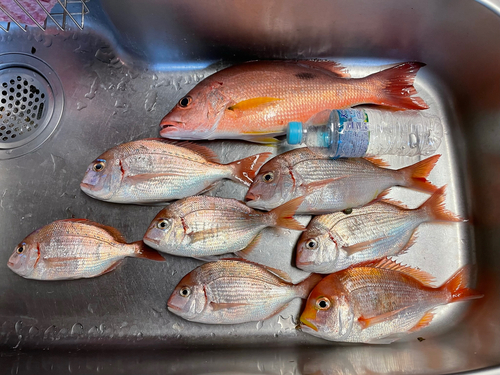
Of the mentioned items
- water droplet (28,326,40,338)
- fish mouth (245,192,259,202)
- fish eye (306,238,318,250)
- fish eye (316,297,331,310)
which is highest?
fish mouth (245,192,259,202)

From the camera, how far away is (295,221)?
1369mm

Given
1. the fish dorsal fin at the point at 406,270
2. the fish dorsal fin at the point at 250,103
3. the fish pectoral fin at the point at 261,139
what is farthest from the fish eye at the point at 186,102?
the fish dorsal fin at the point at 406,270

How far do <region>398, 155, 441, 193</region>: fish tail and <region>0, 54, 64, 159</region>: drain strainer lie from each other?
1618 millimetres

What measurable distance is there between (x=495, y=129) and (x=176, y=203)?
4.65 ft

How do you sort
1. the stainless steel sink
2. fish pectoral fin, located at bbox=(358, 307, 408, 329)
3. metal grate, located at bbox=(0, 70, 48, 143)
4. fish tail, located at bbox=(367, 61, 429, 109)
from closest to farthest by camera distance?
fish pectoral fin, located at bbox=(358, 307, 408, 329), the stainless steel sink, fish tail, located at bbox=(367, 61, 429, 109), metal grate, located at bbox=(0, 70, 48, 143)

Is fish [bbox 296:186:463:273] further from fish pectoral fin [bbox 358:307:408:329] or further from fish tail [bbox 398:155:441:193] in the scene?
fish pectoral fin [bbox 358:307:408:329]

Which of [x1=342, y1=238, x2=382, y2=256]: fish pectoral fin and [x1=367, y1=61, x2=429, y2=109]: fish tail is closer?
[x1=342, y1=238, x2=382, y2=256]: fish pectoral fin

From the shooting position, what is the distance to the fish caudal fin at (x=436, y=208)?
4.77 feet

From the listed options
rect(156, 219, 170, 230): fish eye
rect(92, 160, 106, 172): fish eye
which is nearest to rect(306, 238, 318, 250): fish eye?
rect(156, 219, 170, 230): fish eye

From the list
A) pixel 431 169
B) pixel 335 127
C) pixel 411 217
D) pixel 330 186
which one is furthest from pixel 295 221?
pixel 431 169

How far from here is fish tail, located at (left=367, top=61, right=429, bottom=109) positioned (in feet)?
4.85

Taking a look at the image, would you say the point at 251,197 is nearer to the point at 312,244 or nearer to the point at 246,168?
the point at 246,168

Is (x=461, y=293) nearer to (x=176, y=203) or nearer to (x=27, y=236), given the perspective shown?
(x=176, y=203)

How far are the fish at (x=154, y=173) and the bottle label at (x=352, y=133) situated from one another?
0.39 meters
